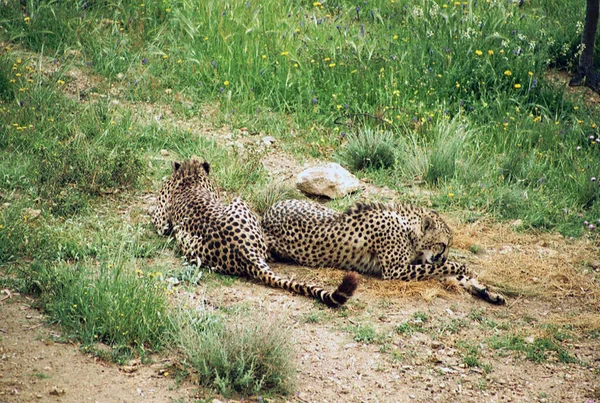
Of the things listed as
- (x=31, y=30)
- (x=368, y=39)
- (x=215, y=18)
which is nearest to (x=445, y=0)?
(x=368, y=39)

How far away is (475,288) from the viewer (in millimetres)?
6742

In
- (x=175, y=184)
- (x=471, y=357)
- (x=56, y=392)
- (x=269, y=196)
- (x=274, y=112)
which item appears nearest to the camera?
(x=56, y=392)

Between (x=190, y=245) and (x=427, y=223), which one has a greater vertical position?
(x=427, y=223)

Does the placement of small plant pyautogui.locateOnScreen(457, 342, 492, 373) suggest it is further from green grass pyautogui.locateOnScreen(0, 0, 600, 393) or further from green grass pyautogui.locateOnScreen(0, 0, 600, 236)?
green grass pyautogui.locateOnScreen(0, 0, 600, 236)

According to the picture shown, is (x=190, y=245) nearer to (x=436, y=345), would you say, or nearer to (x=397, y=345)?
(x=397, y=345)

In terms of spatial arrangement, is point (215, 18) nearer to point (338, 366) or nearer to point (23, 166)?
point (23, 166)

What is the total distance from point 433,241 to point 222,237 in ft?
5.84

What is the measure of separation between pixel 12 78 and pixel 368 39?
4457 millimetres

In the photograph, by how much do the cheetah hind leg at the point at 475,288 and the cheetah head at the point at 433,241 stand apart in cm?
22

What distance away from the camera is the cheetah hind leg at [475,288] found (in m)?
6.66

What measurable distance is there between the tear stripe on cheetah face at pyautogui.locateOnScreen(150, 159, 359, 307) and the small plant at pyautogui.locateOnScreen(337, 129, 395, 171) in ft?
6.83

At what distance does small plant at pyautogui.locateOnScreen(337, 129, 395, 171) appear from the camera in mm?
8828

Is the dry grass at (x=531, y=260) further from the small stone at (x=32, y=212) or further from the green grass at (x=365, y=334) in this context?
the small stone at (x=32, y=212)

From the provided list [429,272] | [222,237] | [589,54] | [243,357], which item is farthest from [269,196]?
[589,54]
